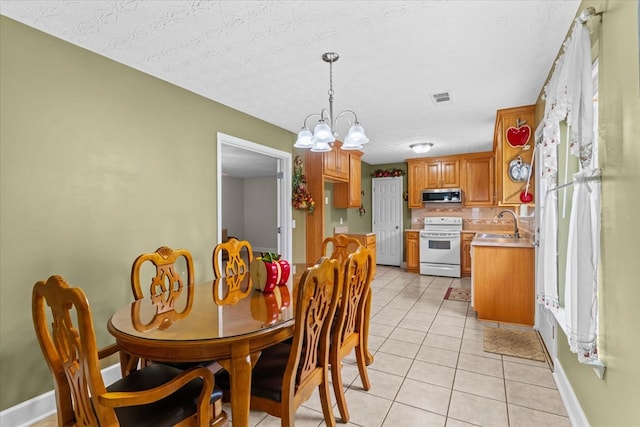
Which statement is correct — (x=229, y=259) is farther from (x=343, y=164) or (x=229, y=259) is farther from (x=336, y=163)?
(x=343, y=164)

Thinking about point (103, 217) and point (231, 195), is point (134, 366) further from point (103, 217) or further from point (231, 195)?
point (231, 195)

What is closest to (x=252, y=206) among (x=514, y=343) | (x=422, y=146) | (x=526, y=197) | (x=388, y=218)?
(x=388, y=218)

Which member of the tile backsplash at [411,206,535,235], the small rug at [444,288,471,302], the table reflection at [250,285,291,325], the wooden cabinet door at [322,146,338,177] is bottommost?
the small rug at [444,288,471,302]

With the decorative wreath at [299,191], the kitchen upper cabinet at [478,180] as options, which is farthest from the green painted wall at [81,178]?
the kitchen upper cabinet at [478,180]

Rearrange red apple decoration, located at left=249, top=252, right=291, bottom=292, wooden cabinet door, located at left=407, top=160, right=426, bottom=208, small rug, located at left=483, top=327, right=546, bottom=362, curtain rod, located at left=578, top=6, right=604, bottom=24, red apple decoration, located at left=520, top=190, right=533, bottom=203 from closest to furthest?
curtain rod, located at left=578, top=6, right=604, bottom=24
red apple decoration, located at left=249, top=252, right=291, bottom=292
small rug, located at left=483, top=327, right=546, bottom=362
red apple decoration, located at left=520, top=190, right=533, bottom=203
wooden cabinet door, located at left=407, top=160, right=426, bottom=208

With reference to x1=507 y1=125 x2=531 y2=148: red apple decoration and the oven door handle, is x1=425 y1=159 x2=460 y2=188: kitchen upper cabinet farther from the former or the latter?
x1=507 y1=125 x2=531 y2=148: red apple decoration

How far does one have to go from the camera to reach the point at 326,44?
2.15 m

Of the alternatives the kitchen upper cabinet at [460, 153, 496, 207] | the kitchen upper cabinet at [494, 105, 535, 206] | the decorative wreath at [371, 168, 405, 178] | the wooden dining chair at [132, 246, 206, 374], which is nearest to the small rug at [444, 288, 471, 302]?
the kitchen upper cabinet at [494, 105, 535, 206]

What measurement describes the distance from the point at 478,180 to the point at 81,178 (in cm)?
599

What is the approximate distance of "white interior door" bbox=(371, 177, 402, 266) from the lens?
7082 mm

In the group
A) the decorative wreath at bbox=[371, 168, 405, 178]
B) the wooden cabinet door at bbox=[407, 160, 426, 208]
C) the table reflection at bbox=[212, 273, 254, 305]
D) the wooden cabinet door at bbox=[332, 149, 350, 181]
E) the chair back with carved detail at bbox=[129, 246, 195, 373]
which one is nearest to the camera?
the chair back with carved detail at bbox=[129, 246, 195, 373]

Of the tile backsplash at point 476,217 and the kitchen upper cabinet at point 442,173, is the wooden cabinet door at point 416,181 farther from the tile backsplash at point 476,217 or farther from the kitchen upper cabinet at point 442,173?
the tile backsplash at point 476,217

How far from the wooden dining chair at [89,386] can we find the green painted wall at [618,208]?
1.61 m

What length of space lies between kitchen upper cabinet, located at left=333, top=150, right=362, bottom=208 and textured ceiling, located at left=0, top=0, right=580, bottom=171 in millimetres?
2255
